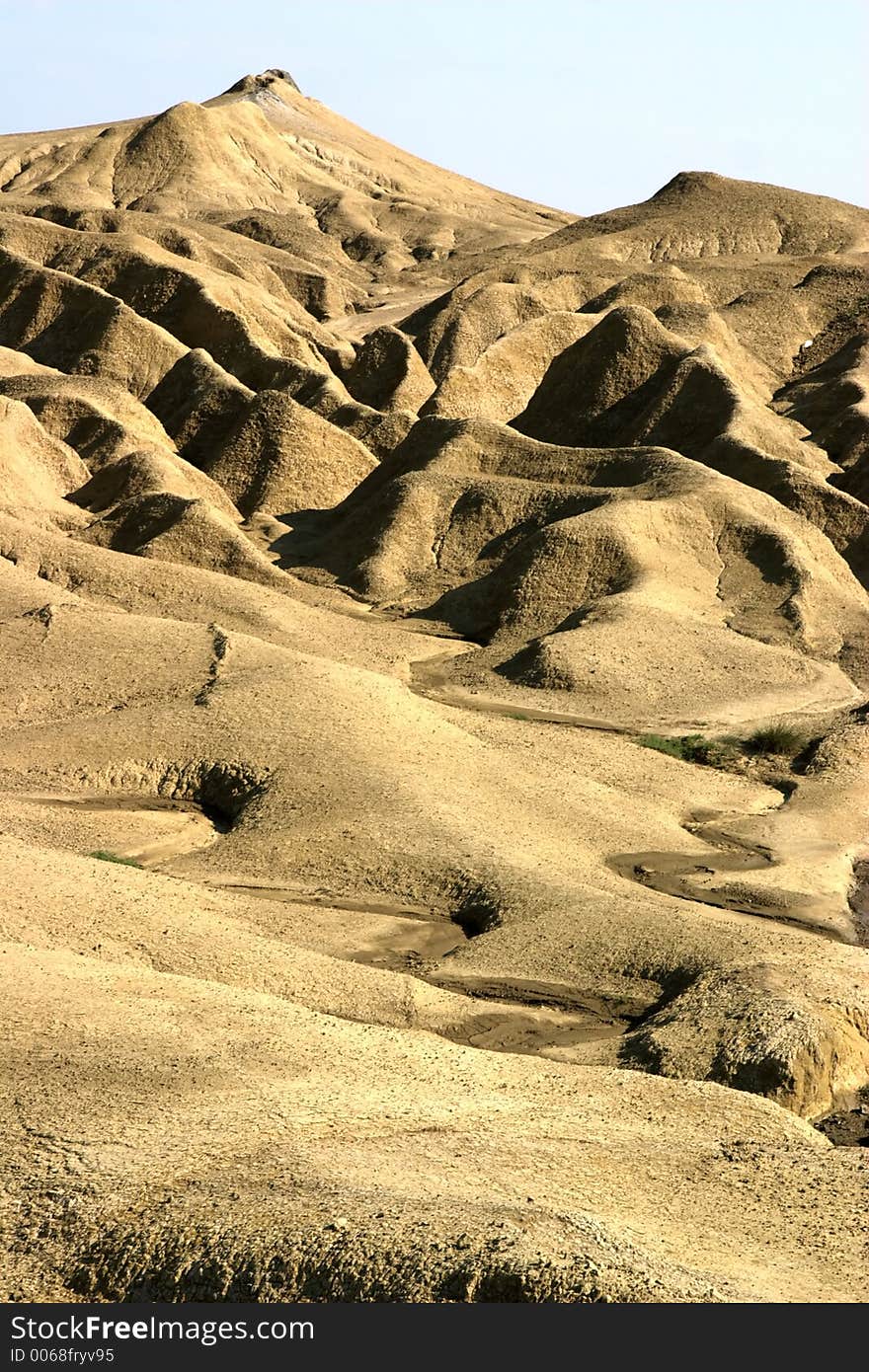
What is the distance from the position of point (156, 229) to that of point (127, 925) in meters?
50.5

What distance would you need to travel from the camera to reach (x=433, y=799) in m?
17.3

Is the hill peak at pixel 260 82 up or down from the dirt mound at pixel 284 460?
up

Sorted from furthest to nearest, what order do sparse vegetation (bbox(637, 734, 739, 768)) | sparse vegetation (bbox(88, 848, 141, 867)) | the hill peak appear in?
the hill peak < sparse vegetation (bbox(637, 734, 739, 768)) < sparse vegetation (bbox(88, 848, 141, 867))

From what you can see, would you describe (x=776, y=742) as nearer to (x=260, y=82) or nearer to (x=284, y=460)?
(x=284, y=460)

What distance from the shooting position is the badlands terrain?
853 cm

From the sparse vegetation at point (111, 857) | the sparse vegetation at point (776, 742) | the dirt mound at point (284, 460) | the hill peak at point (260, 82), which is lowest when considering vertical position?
the sparse vegetation at point (111, 857)

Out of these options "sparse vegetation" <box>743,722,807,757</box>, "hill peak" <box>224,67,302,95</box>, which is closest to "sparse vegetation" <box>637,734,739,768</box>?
"sparse vegetation" <box>743,722,807,757</box>

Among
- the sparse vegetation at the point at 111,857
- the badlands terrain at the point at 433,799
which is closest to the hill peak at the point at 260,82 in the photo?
the badlands terrain at the point at 433,799

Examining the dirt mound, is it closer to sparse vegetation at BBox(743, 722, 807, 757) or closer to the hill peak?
sparse vegetation at BBox(743, 722, 807, 757)

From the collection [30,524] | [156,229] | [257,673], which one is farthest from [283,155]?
[257,673]

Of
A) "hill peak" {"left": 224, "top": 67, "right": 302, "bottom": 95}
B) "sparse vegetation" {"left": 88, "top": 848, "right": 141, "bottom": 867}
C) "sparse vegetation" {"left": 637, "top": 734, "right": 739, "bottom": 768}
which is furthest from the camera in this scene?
"hill peak" {"left": 224, "top": 67, "right": 302, "bottom": 95}

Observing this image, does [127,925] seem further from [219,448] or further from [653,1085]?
[219,448]

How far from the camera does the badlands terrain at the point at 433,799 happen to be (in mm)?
8531

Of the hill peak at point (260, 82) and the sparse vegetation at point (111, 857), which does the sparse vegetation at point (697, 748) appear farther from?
the hill peak at point (260, 82)
